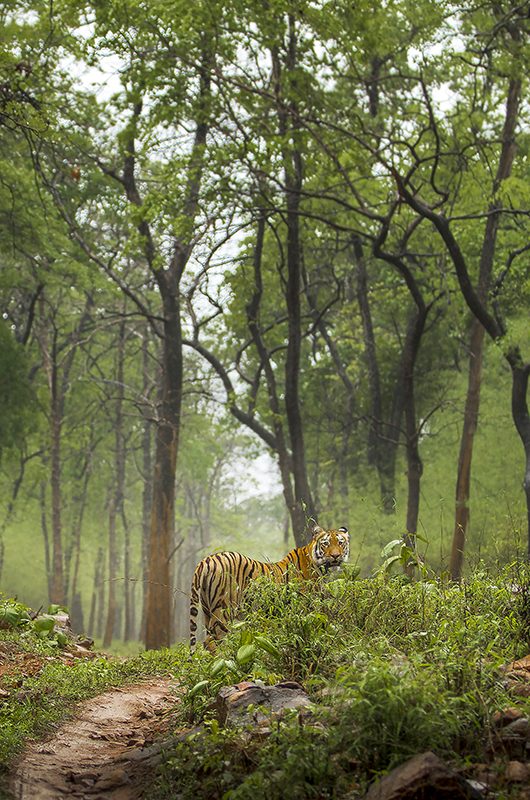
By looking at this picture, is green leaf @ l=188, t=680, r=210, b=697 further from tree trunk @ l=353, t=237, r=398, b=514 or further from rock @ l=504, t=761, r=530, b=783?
tree trunk @ l=353, t=237, r=398, b=514

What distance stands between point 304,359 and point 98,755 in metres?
25.9

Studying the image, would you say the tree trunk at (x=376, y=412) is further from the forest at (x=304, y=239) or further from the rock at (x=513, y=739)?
the rock at (x=513, y=739)

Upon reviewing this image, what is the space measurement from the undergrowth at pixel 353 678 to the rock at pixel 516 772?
237 millimetres

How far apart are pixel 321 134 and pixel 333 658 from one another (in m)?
14.1

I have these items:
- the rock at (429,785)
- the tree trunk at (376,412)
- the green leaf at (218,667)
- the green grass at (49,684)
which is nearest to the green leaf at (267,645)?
the green leaf at (218,667)

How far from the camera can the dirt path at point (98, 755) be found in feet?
20.4

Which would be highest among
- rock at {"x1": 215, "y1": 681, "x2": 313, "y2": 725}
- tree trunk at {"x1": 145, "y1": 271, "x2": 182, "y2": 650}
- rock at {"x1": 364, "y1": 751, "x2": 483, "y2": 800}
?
tree trunk at {"x1": 145, "y1": 271, "x2": 182, "y2": 650}

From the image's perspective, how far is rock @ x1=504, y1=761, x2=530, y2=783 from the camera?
5.00 metres

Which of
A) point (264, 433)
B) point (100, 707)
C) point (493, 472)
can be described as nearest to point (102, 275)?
point (264, 433)

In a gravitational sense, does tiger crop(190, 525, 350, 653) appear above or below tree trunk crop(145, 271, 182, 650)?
below

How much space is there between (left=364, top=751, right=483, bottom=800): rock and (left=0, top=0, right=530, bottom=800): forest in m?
0.03

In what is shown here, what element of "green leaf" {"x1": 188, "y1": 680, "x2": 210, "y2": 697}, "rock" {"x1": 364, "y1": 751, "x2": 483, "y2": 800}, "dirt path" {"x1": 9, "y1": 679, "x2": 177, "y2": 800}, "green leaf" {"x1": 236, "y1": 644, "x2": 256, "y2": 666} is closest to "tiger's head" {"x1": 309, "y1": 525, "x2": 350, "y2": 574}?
"dirt path" {"x1": 9, "y1": 679, "x2": 177, "y2": 800}

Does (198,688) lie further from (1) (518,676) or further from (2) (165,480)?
(2) (165,480)

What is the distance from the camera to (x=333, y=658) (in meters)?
6.95
